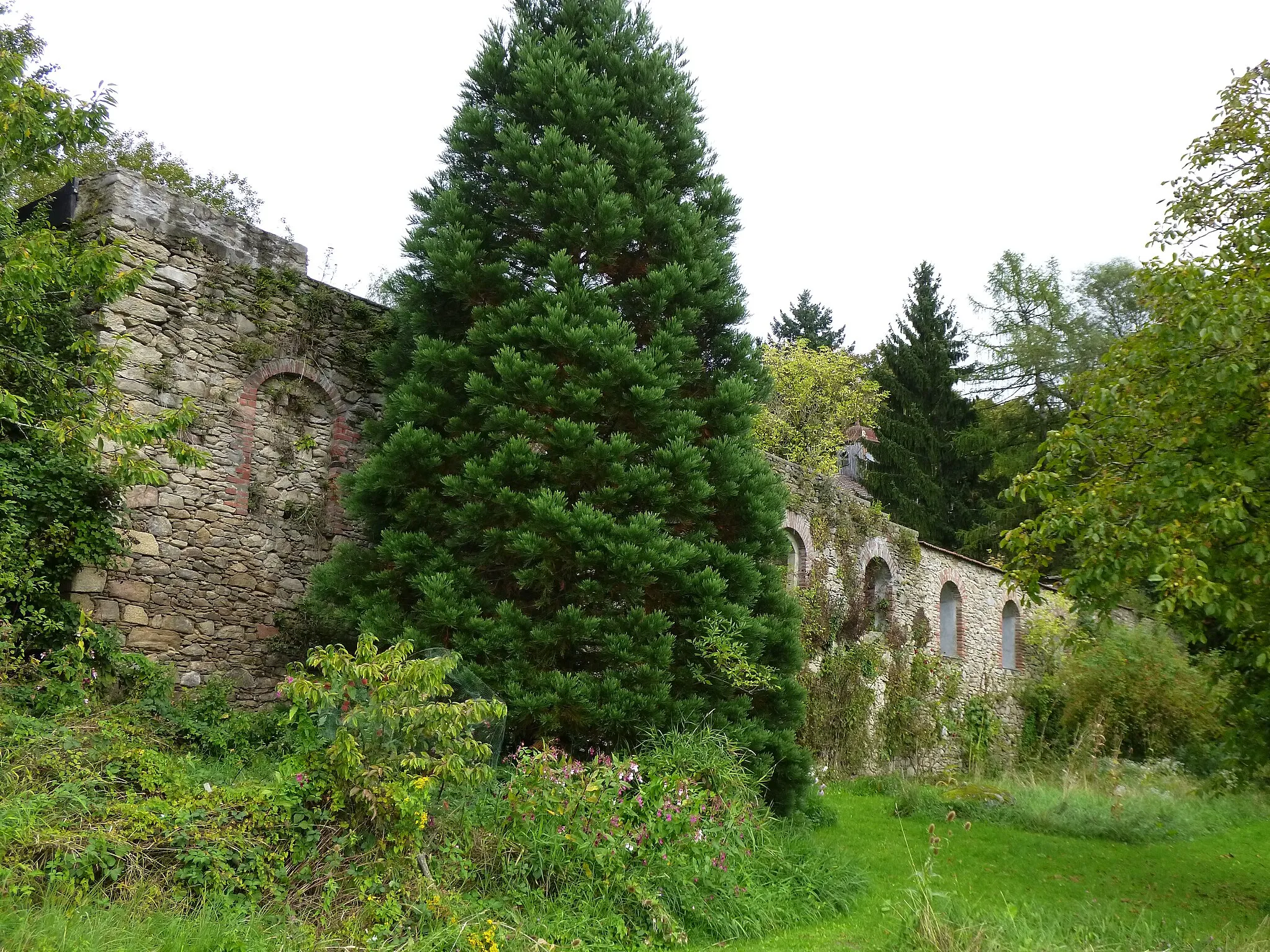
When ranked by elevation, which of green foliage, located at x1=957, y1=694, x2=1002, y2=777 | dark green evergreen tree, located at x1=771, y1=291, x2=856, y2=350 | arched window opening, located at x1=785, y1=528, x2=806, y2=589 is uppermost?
dark green evergreen tree, located at x1=771, y1=291, x2=856, y2=350

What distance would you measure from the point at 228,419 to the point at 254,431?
11.5 inches

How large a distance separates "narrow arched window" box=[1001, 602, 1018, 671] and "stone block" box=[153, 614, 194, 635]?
51.6ft

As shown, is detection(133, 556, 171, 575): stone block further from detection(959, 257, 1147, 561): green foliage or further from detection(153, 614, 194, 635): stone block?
detection(959, 257, 1147, 561): green foliage

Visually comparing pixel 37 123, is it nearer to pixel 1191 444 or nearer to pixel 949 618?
pixel 1191 444

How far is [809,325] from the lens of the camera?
132 feet

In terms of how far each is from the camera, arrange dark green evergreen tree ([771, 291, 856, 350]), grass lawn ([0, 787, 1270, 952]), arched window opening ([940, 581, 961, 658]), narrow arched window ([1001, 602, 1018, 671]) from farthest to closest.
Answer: dark green evergreen tree ([771, 291, 856, 350]) → narrow arched window ([1001, 602, 1018, 671]) → arched window opening ([940, 581, 961, 658]) → grass lawn ([0, 787, 1270, 952])

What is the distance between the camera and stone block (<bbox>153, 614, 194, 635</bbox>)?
8164 millimetres

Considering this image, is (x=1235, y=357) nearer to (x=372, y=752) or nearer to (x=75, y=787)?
(x=372, y=752)

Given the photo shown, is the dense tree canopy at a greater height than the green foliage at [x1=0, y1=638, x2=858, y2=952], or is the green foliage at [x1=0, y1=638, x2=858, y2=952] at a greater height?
the dense tree canopy

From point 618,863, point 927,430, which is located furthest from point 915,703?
point 927,430

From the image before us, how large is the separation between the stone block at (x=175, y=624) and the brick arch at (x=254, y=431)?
3.70 feet

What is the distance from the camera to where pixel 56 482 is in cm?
720

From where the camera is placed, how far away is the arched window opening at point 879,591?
14359 mm

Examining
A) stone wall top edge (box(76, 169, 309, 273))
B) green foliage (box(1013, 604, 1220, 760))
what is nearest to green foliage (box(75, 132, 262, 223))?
stone wall top edge (box(76, 169, 309, 273))
